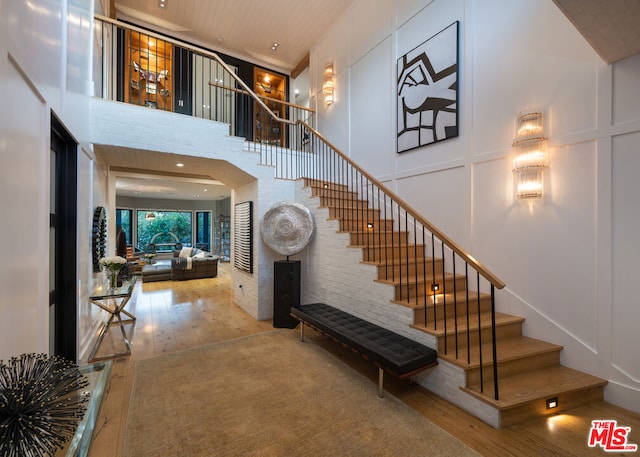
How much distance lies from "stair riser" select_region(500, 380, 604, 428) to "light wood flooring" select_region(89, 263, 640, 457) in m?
0.04

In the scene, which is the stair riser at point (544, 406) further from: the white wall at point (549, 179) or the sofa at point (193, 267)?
the sofa at point (193, 267)

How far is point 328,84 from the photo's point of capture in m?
5.66

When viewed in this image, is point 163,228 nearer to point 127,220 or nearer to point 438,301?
point 127,220

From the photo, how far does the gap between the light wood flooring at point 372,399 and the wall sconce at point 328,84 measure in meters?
4.45

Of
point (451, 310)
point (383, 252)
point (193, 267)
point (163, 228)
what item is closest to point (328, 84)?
point (383, 252)

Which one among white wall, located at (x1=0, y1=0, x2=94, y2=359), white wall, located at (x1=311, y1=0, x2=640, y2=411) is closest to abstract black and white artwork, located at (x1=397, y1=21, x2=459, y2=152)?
white wall, located at (x1=311, y1=0, x2=640, y2=411)

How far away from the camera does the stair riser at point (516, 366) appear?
7.25 ft

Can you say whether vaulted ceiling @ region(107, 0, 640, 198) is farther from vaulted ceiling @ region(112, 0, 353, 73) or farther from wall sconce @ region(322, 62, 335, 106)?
wall sconce @ region(322, 62, 335, 106)

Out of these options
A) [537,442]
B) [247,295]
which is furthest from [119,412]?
[537,442]

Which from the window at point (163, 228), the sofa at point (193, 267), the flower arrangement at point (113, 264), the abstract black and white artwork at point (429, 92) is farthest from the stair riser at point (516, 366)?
the window at point (163, 228)

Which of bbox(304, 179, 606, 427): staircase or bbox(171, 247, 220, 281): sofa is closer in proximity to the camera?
bbox(304, 179, 606, 427): staircase

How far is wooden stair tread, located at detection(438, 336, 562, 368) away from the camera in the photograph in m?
2.26

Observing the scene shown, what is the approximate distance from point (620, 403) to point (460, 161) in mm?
2557

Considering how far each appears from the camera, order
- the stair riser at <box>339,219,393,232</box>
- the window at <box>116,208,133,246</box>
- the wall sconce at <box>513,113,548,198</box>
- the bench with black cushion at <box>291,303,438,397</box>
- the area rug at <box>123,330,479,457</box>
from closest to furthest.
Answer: the area rug at <box>123,330,479,457</box>, the bench with black cushion at <box>291,303,438,397</box>, the wall sconce at <box>513,113,548,198</box>, the stair riser at <box>339,219,393,232</box>, the window at <box>116,208,133,246</box>
